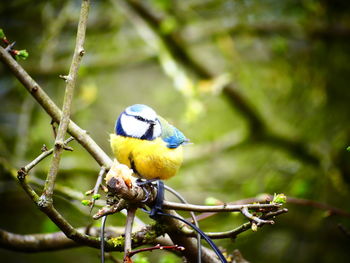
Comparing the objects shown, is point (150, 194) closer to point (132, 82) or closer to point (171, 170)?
point (171, 170)

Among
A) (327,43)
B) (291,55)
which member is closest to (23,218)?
(291,55)

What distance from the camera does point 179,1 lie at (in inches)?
138

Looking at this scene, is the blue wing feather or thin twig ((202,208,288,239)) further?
the blue wing feather

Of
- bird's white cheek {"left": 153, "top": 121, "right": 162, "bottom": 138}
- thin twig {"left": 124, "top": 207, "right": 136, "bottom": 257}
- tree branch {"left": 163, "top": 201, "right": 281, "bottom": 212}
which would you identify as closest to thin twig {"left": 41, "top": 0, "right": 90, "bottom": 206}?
thin twig {"left": 124, "top": 207, "right": 136, "bottom": 257}

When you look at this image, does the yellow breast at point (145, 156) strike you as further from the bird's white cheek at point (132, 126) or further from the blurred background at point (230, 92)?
the blurred background at point (230, 92)

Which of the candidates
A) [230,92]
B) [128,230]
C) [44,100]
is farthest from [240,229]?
[230,92]

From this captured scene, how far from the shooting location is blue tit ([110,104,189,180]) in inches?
65.0

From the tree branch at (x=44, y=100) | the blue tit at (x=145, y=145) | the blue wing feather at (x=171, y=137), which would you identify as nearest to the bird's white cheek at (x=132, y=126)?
the blue tit at (x=145, y=145)

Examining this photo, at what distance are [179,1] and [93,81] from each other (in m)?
1.30

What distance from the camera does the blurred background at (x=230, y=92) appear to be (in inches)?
121

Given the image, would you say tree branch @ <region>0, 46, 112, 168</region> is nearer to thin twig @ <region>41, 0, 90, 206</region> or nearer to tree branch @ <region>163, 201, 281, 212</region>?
thin twig @ <region>41, 0, 90, 206</region>

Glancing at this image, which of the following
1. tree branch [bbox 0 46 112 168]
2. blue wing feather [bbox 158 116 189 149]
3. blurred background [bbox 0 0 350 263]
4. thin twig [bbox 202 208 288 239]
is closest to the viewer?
thin twig [bbox 202 208 288 239]

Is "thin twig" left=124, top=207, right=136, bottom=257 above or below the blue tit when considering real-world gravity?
below

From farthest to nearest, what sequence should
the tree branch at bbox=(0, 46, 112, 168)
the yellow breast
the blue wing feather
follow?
the blue wing feather < the yellow breast < the tree branch at bbox=(0, 46, 112, 168)
